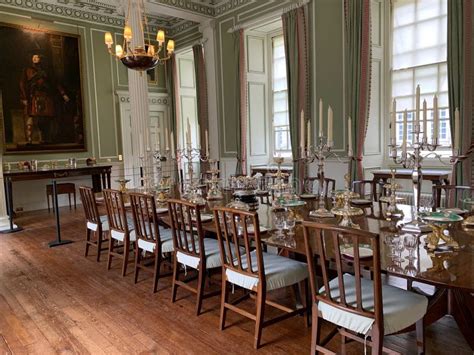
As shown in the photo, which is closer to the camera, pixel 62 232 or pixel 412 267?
pixel 412 267

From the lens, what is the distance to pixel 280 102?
7.85 meters

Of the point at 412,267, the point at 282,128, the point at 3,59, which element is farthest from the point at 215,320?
the point at 3,59

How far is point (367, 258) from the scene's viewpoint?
194 cm

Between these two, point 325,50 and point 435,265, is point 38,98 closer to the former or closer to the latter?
point 325,50

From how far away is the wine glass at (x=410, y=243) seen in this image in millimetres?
1958

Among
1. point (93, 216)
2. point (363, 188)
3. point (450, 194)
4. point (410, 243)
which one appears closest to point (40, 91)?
point (93, 216)

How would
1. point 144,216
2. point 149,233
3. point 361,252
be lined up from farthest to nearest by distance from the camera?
point 149,233 → point 144,216 → point 361,252

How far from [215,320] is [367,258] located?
4.40 feet

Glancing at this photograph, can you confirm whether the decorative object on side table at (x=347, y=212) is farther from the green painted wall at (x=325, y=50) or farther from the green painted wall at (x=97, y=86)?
the green painted wall at (x=97, y=86)

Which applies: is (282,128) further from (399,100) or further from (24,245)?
(24,245)

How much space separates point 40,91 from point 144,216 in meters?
5.65

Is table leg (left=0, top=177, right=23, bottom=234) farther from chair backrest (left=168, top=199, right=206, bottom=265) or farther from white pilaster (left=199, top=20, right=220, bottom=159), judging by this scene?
chair backrest (left=168, top=199, right=206, bottom=265)

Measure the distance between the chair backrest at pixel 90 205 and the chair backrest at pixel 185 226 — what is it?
4.53ft

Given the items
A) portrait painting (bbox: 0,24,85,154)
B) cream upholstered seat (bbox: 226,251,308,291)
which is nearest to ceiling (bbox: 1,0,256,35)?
portrait painting (bbox: 0,24,85,154)
